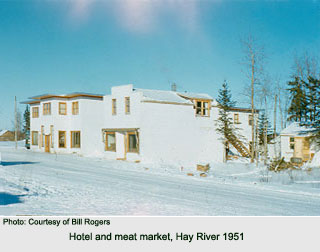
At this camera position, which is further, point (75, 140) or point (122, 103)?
point (75, 140)

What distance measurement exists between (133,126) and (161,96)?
13.3ft

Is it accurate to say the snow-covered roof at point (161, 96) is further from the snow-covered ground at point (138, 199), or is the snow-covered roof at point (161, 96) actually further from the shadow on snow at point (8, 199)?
the shadow on snow at point (8, 199)

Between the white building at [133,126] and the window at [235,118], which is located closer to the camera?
the white building at [133,126]

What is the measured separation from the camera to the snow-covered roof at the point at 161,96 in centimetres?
2780

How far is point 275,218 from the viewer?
797 cm

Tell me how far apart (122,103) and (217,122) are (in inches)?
412

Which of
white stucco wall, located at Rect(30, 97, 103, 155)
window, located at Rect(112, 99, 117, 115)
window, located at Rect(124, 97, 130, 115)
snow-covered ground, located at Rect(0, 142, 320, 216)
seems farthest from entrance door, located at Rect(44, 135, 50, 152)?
snow-covered ground, located at Rect(0, 142, 320, 216)

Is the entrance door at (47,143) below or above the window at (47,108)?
below

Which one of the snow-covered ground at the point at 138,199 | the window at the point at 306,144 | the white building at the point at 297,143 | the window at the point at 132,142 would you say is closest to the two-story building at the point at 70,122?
the window at the point at 132,142

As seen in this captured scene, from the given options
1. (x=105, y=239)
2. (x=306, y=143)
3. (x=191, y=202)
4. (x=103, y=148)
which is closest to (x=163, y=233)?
(x=105, y=239)

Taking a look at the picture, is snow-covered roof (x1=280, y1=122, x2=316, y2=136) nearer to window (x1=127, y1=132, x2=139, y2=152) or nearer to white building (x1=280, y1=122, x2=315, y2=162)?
white building (x1=280, y1=122, x2=315, y2=162)

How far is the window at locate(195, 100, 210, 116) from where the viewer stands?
31109mm

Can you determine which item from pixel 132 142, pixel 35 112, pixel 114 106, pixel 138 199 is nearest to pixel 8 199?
pixel 138 199

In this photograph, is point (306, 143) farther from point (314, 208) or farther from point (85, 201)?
point (85, 201)
